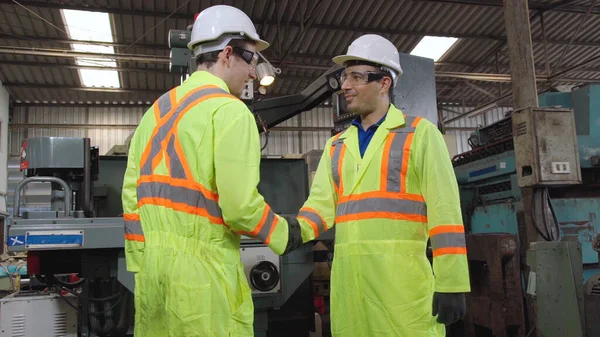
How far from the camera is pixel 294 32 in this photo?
321 inches

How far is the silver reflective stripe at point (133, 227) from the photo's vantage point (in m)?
1.65

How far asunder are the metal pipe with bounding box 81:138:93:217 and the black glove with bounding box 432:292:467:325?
205 centimetres

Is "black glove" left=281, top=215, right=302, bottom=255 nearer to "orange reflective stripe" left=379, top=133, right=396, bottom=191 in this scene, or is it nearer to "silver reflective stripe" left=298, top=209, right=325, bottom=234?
"silver reflective stripe" left=298, top=209, right=325, bottom=234

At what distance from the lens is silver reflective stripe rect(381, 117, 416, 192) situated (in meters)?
1.77

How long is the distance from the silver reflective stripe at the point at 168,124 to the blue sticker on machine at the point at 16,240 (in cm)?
123

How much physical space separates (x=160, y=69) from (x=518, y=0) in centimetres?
658

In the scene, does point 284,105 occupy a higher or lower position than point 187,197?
higher

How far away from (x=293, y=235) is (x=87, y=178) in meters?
1.66

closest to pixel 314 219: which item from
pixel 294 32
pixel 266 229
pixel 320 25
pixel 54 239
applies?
pixel 266 229

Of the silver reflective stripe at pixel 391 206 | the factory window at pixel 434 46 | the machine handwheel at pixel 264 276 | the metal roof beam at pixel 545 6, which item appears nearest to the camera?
the silver reflective stripe at pixel 391 206

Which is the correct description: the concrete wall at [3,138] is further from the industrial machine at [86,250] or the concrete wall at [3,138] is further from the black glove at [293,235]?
the black glove at [293,235]

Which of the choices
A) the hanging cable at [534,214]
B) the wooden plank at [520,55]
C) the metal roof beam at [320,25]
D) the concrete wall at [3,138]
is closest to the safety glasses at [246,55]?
the hanging cable at [534,214]

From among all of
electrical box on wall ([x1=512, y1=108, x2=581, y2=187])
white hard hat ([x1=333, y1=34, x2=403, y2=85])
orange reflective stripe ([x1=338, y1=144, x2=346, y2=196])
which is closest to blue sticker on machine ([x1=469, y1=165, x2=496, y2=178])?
electrical box on wall ([x1=512, y1=108, x2=581, y2=187])

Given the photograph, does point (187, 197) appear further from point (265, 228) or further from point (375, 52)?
point (375, 52)
